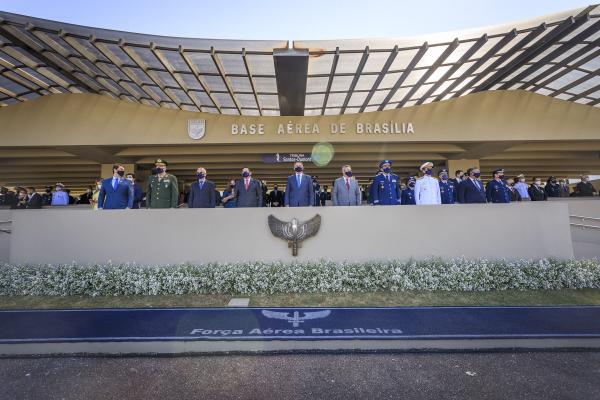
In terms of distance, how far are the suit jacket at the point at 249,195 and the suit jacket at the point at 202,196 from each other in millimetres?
566

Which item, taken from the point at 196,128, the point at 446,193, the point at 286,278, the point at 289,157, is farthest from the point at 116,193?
the point at 289,157

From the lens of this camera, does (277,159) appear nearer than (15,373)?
No

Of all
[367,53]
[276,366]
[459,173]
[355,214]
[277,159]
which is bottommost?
[276,366]

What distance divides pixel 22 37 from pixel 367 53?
10078 mm

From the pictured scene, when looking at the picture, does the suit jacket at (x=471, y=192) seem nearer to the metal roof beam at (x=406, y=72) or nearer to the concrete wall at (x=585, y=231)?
the concrete wall at (x=585, y=231)

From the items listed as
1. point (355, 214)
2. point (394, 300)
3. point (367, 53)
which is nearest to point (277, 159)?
point (367, 53)

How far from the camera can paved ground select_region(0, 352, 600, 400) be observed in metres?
2.49

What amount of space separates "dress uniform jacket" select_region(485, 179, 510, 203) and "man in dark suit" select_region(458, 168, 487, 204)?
50 centimetres

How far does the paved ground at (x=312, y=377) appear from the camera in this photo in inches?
98.2

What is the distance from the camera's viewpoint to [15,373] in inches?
112

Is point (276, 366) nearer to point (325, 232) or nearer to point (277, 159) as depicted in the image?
point (325, 232)

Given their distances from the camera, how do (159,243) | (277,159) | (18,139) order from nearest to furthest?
(159,243)
(18,139)
(277,159)

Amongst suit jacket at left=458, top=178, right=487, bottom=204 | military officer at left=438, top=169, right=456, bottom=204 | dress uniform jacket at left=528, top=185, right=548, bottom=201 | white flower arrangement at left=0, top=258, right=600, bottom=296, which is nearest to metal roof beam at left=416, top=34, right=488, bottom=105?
military officer at left=438, top=169, right=456, bottom=204

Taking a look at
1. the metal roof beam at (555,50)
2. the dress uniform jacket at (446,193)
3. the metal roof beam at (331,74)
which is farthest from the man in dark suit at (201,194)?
the metal roof beam at (555,50)
